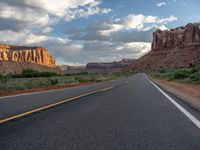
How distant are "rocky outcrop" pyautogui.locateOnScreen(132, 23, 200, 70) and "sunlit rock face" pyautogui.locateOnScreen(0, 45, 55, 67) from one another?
62.5 meters

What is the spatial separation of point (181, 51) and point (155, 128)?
148 m

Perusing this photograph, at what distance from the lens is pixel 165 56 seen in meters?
163

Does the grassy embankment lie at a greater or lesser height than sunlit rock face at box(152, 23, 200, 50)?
lesser

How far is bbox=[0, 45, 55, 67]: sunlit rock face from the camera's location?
6578 inches

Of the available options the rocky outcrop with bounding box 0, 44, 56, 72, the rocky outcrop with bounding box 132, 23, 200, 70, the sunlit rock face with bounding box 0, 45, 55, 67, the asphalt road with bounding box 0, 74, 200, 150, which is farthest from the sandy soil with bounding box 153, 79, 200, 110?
the sunlit rock face with bounding box 0, 45, 55, 67

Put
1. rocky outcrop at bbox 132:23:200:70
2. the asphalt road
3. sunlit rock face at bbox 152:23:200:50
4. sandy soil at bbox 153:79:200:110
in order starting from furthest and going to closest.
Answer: sunlit rock face at bbox 152:23:200:50 → rocky outcrop at bbox 132:23:200:70 → sandy soil at bbox 153:79:200:110 → the asphalt road

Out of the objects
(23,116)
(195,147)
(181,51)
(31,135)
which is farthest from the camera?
(181,51)

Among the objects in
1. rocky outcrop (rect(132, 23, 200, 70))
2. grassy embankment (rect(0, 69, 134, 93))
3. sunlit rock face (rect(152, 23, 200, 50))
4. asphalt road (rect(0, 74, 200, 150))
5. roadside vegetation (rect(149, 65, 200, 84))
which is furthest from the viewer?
sunlit rock face (rect(152, 23, 200, 50))

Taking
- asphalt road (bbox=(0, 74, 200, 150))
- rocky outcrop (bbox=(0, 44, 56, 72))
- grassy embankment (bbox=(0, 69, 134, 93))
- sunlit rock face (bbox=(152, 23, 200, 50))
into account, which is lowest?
grassy embankment (bbox=(0, 69, 134, 93))

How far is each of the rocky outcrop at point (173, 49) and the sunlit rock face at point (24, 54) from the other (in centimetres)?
6250

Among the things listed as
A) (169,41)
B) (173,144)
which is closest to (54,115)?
(173,144)

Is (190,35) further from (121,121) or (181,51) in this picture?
(121,121)

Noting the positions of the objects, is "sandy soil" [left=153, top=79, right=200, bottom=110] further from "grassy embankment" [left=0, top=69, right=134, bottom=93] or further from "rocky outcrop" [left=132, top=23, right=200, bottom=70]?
"rocky outcrop" [left=132, top=23, right=200, bottom=70]

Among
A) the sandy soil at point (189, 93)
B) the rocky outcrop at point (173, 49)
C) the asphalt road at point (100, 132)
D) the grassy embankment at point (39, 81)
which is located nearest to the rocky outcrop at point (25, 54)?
the rocky outcrop at point (173, 49)
